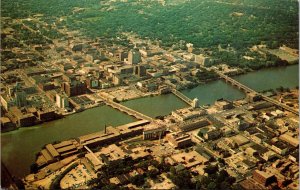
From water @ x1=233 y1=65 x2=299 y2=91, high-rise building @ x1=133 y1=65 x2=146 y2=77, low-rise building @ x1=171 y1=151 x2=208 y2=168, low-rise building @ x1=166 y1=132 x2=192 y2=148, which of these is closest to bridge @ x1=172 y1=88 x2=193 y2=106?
high-rise building @ x1=133 y1=65 x2=146 y2=77

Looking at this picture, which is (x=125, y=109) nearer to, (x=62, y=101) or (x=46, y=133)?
(x=62, y=101)

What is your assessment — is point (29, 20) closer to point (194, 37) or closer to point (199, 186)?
point (194, 37)

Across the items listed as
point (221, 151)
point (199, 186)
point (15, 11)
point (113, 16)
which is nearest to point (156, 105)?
point (221, 151)

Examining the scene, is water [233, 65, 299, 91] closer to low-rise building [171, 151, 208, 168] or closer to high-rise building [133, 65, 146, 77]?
high-rise building [133, 65, 146, 77]

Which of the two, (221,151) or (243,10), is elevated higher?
(243,10)

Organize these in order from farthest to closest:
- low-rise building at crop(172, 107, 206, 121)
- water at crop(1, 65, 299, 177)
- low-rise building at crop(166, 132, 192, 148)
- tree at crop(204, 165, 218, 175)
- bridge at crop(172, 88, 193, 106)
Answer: bridge at crop(172, 88, 193, 106) → low-rise building at crop(172, 107, 206, 121) → low-rise building at crop(166, 132, 192, 148) → water at crop(1, 65, 299, 177) → tree at crop(204, 165, 218, 175)

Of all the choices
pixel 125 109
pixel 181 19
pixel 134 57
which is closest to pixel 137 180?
pixel 125 109
